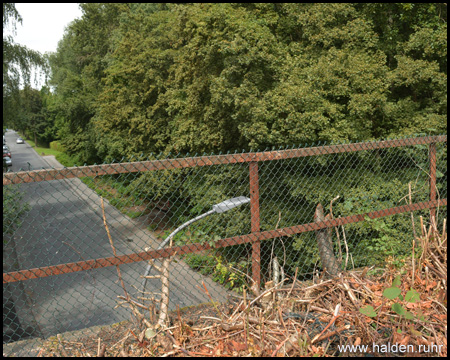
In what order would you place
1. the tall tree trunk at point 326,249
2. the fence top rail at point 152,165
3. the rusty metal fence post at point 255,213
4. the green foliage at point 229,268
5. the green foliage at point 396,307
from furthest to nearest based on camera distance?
the tall tree trunk at point 326,249
the green foliage at point 229,268
the rusty metal fence post at point 255,213
the green foliage at point 396,307
the fence top rail at point 152,165

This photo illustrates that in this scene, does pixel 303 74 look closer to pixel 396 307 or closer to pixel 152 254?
pixel 396 307

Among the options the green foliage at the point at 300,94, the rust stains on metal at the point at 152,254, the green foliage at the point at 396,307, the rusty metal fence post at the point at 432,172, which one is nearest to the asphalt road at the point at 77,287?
the rust stains on metal at the point at 152,254

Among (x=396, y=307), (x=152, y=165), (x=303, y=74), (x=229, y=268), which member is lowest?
(x=396, y=307)

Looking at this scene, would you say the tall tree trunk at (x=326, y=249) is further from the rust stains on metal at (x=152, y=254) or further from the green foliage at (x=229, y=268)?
the green foliage at (x=229, y=268)

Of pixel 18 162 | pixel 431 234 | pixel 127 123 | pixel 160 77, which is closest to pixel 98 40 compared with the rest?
pixel 127 123

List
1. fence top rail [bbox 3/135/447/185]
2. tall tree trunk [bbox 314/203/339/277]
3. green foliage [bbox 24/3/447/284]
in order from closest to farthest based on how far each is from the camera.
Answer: fence top rail [bbox 3/135/447/185] → tall tree trunk [bbox 314/203/339/277] → green foliage [bbox 24/3/447/284]

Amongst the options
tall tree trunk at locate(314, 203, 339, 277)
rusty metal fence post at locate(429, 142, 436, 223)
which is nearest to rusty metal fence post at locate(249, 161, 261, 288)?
tall tree trunk at locate(314, 203, 339, 277)

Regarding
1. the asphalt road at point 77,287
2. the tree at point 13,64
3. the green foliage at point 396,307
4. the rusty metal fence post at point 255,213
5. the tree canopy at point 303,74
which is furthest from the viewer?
the tree at point 13,64

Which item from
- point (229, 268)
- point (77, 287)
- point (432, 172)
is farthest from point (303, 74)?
point (229, 268)

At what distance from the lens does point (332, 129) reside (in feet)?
36.3

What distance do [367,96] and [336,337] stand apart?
9.65 meters

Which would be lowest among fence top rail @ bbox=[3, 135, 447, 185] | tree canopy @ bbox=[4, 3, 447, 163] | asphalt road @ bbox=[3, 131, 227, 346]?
asphalt road @ bbox=[3, 131, 227, 346]

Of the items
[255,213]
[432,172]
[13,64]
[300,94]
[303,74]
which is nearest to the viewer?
[255,213]

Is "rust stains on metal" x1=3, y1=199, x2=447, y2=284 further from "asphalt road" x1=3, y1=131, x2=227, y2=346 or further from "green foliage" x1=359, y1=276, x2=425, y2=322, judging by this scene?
"green foliage" x1=359, y1=276, x2=425, y2=322
